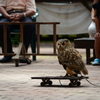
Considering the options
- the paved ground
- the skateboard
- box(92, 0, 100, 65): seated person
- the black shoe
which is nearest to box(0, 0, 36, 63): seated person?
the black shoe

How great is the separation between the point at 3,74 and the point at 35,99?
232cm

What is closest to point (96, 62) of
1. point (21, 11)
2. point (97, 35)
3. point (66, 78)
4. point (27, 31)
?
point (97, 35)

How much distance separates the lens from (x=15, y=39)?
1578cm

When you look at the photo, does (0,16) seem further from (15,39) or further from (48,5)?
(15,39)

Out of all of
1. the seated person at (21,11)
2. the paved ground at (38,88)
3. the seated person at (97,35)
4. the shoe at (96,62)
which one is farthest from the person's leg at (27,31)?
the paved ground at (38,88)

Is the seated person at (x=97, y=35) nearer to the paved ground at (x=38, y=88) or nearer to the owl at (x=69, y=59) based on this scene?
the paved ground at (x=38, y=88)

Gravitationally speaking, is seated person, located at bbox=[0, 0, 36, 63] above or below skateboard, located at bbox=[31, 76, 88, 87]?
above

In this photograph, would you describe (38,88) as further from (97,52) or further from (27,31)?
(27,31)

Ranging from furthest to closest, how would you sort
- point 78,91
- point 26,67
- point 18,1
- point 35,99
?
point 18,1 < point 26,67 < point 78,91 < point 35,99

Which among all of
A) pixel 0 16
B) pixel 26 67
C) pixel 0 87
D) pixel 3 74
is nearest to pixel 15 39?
pixel 0 16

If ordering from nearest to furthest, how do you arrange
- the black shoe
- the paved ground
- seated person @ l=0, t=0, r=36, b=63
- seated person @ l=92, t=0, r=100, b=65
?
the paved ground < seated person @ l=92, t=0, r=100, b=65 < seated person @ l=0, t=0, r=36, b=63 < the black shoe

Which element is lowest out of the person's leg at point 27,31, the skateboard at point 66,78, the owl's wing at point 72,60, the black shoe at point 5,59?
the black shoe at point 5,59

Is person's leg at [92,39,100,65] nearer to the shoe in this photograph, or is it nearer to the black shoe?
the shoe

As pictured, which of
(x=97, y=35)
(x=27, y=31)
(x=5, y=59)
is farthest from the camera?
(x=5, y=59)
